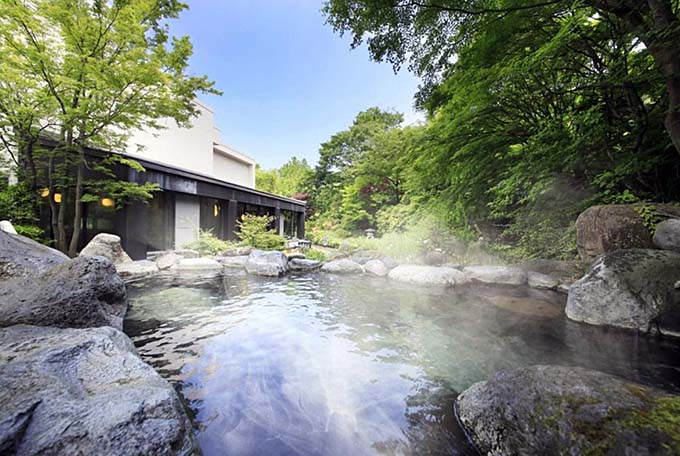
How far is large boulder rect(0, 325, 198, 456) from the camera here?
127 cm

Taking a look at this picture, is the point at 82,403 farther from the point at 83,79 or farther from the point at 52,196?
the point at 52,196

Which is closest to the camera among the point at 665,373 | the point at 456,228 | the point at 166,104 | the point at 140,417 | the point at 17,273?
→ the point at 140,417

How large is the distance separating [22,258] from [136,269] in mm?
4820

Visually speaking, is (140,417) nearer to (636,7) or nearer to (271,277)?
(271,277)

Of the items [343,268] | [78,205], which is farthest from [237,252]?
[78,205]

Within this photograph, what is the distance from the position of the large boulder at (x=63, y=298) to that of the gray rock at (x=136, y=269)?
182 inches

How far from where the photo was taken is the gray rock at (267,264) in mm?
8500

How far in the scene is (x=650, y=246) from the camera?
4.48 metres

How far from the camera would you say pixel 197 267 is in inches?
348

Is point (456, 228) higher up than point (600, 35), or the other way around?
point (600, 35)

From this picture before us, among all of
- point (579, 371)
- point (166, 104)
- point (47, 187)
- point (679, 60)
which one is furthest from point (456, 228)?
point (47, 187)

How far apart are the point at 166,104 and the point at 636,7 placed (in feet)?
33.1

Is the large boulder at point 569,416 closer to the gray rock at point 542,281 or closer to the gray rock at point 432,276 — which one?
the gray rock at point 432,276

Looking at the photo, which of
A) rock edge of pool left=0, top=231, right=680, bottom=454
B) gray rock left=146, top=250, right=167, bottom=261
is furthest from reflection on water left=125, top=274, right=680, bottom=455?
gray rock left=146, top=250, right=167, bottom=261
